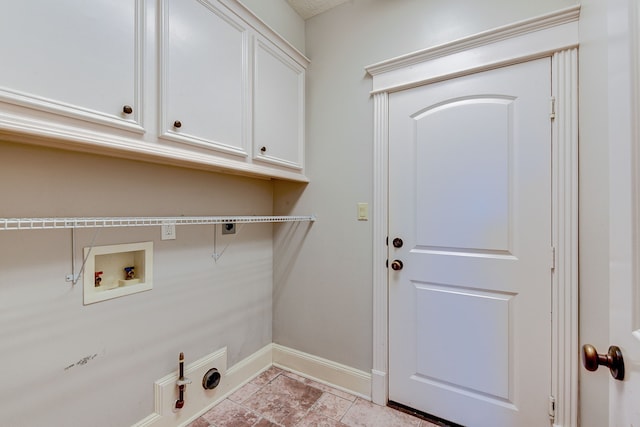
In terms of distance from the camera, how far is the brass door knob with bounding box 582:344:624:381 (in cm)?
55

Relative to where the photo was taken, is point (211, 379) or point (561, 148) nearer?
point (561, 148)

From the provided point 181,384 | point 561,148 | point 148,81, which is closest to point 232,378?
point 181,384

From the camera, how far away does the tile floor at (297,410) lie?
5.00 feet

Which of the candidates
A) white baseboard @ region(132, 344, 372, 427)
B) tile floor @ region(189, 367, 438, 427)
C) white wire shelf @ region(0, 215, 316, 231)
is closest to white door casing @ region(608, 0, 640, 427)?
tile floor @ region(189, 367, 438, 427)

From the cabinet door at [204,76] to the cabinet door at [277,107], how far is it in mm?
106

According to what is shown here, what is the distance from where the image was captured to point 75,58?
35.0 inches

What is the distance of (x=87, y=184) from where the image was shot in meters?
1.14

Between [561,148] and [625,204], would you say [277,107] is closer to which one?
[561,148]

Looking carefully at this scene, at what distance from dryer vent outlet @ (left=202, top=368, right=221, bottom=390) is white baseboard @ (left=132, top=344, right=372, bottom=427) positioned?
0.02 m

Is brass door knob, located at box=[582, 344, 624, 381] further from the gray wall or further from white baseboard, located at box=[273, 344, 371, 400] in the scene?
white baseboard, located at box=[273, 344, 371, 400]

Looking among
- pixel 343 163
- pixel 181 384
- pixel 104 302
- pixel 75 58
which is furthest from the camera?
pixel 343 163

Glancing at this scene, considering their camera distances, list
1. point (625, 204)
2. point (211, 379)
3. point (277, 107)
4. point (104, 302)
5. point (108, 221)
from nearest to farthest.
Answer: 1. point (625, 204)
2. point (108, 221)
3. point (104, 302)
4. point (211, 379)
5. point (277, 107)

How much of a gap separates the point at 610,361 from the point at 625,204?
33 cm

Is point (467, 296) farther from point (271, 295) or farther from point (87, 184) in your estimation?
point (87, 184)
